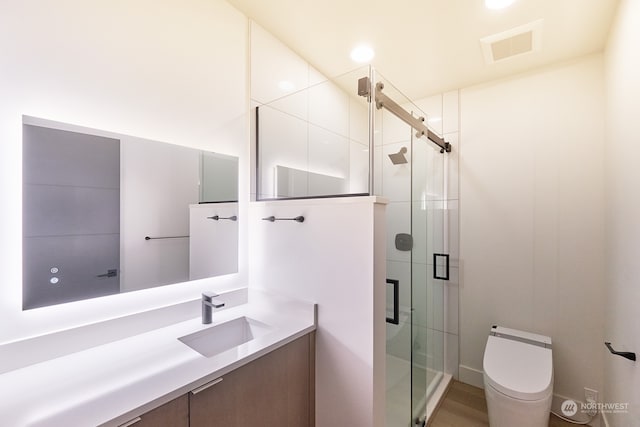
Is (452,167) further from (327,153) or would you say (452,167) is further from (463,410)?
(463,410)

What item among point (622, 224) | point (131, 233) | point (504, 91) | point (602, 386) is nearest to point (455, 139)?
point (504, 91)

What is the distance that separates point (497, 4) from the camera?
150 centimetres

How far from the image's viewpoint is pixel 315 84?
2.23 metres

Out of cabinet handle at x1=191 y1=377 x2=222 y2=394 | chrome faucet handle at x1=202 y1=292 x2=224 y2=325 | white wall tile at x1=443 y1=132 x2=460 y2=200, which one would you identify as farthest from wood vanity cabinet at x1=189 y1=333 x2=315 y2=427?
white wall tile at x1=443 y1=132 x2=460 y2=200

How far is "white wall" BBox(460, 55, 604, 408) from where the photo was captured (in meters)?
1.96

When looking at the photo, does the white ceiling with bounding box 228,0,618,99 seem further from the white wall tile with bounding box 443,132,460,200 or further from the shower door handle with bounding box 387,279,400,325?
the shower door handle with bounding box 387,279,400,325

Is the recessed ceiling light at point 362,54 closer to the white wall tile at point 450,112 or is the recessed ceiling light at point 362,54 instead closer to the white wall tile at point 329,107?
the white wall tile at point 329,107

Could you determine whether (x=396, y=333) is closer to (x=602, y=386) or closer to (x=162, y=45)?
(x=602, y=386)

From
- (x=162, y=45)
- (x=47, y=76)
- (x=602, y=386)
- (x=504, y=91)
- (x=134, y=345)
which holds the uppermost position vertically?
(x=504, y=91)

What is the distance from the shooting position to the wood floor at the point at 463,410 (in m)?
1.96

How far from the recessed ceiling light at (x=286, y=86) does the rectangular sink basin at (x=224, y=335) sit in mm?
1545

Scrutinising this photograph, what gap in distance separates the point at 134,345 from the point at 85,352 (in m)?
0.16

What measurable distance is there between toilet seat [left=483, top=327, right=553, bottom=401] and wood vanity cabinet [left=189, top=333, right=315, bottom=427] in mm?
1197

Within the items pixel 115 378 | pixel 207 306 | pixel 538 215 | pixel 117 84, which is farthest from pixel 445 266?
pixel 117 84
